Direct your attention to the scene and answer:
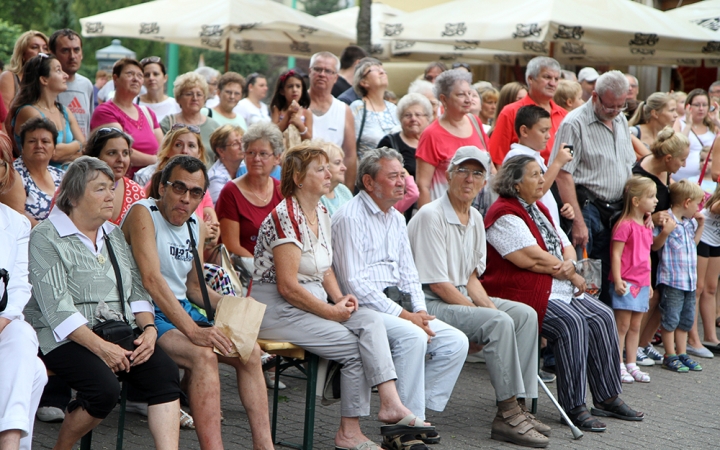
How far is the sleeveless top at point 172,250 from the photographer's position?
4.72m

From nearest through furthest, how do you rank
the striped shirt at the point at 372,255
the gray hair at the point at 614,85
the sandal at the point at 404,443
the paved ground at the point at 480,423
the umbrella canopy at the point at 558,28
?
the sandal at the point at 404,443 < the paved ground at the point at 480,423 < the striped shirt at the point at 372,255 < the gray hair at the point at 614,85 < the umbrella canopy at the point at 558,28

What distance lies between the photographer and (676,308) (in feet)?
25.5

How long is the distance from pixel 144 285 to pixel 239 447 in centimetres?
112

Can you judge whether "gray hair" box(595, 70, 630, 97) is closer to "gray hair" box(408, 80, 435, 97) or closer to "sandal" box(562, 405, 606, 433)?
"gray hair" box(408, 80, 435, 97)

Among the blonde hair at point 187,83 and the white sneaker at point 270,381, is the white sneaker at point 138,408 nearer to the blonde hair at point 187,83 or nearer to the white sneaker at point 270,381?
the white sneaker at point 270,381

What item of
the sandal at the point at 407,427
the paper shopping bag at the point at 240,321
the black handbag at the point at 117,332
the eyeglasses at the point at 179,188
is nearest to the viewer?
the black handbag at the point at 117,332

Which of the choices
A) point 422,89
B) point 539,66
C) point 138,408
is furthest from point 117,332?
point 422,89

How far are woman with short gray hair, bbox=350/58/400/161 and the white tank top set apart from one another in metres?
0.22

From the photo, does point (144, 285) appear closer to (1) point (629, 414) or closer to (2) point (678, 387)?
(1) point (629, 414)

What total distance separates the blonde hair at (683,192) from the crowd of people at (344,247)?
2 cm

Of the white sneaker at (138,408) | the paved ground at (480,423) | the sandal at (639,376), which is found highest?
the white sneaker at (138,408)

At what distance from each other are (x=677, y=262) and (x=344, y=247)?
376 centimetres

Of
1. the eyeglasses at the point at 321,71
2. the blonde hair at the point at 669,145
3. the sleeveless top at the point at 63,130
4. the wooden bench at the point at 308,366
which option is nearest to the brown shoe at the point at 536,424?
the wooden bench at the point at 308,366

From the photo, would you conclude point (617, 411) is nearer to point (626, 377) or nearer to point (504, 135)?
point (626, 377)
